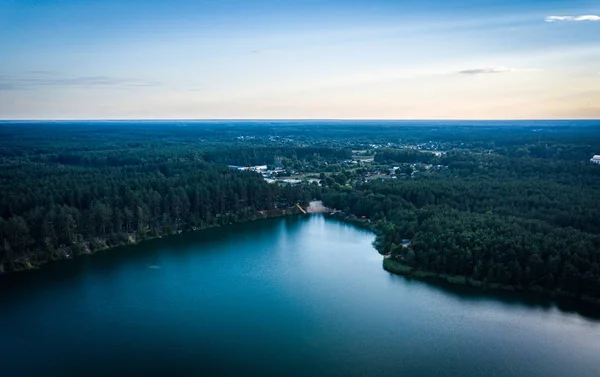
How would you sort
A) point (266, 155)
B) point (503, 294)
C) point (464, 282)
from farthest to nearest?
point (266, 155)
point (464, 282)
point (503, 294)

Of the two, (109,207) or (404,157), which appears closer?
(109,207)

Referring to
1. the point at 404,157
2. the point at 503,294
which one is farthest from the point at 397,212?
the point at 404,157

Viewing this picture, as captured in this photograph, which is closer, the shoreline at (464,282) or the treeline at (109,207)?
the shoreline at (464,282)

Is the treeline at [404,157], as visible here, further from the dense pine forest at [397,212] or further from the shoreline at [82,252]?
the shoreline at [82,252]

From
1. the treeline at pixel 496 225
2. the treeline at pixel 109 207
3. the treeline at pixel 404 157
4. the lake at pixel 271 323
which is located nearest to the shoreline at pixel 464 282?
the treeline at pixel 496 225

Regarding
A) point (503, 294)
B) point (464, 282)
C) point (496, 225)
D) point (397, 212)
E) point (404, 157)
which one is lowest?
point (503, 294)

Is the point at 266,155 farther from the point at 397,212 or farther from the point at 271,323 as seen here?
the point at 271,323
